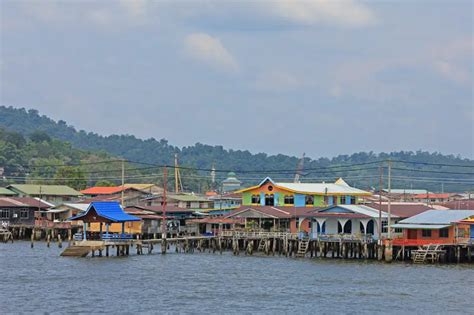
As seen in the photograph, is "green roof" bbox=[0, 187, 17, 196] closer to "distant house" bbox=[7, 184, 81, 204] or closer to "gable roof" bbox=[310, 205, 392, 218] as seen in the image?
"distant house" bbox=[7, 184, 81, 204]

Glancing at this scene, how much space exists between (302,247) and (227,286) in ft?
74.0

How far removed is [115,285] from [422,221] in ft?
92.1

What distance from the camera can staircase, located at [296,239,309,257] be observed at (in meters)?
84.4

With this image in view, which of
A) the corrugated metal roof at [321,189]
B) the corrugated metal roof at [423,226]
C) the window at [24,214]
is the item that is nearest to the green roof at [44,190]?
the window at [24,214]

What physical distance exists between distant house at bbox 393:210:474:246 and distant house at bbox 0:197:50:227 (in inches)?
1984

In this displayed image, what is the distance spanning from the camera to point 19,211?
11938 centimetres

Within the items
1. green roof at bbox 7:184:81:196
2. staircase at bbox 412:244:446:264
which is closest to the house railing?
staircase at bbox 412:244:446:264

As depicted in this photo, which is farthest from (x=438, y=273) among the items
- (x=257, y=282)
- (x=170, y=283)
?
(x=170, y=283)

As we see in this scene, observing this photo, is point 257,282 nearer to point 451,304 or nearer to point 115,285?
point 115,285

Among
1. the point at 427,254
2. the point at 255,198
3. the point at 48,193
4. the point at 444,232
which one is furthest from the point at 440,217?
the point at 48,193

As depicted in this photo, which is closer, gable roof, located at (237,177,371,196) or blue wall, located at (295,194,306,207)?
gable roof, located at (237,177,371,196)

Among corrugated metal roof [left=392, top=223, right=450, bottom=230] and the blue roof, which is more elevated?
the blue roof

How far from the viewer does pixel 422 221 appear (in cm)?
8056

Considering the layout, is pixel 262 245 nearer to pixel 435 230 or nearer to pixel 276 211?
pixel 276 211
